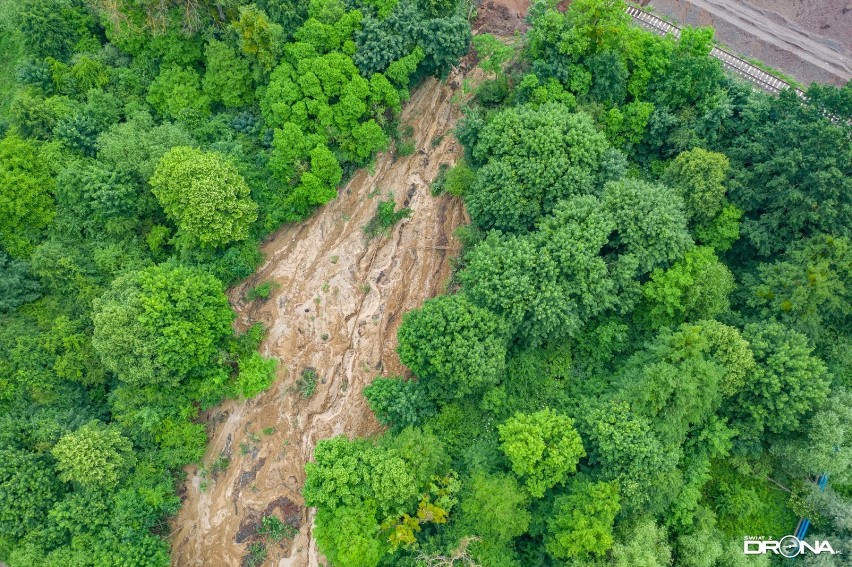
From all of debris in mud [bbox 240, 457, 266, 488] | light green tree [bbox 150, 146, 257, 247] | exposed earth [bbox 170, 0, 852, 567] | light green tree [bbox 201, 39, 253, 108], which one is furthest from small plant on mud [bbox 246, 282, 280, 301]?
light green tree [bbox 201, 39, 253, 108]

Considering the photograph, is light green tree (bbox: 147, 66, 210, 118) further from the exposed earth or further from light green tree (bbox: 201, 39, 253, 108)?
the exposed earth

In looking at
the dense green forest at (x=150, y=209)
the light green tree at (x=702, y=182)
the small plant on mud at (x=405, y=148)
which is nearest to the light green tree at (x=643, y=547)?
the light green tree at (x=702, y=182)

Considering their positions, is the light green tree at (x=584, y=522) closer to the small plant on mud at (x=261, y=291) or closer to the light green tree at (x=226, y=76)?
the small plant on mud at (x=261, y=291)

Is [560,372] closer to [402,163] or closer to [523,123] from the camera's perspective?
[523,123]

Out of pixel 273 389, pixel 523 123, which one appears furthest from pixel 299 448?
pixel 523 123

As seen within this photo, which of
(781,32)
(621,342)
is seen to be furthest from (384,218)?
(781,32)

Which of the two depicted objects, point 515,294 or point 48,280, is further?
point 48,280
